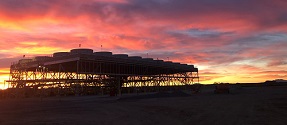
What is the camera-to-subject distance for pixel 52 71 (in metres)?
96.6

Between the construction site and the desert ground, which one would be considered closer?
the desert ground

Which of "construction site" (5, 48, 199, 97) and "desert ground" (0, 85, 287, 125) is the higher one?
"construction site" (5, 48, 199, 97)

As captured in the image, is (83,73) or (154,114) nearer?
(154,114)

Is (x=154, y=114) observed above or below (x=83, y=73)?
below

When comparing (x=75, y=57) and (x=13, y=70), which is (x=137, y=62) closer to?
(x=75, y=57)

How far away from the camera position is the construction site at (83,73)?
74.1 metres

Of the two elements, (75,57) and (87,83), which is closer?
(75,57)

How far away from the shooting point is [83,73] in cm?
6956

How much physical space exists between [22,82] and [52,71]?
34.0 ft

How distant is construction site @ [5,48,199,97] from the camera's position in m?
74.1

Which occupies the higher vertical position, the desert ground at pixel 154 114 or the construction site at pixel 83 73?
the construction site at pixel 83 73

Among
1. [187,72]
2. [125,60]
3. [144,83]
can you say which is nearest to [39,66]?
[125,60]

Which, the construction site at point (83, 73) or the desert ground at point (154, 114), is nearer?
the desert ground at point (154, 114)

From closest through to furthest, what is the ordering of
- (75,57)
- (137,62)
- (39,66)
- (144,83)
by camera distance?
1. (75,57)
2. (39,66)
3. (137,62)
4. (144,83)
